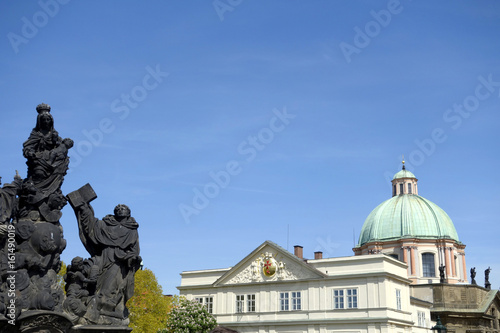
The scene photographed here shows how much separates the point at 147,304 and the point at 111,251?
3369cm

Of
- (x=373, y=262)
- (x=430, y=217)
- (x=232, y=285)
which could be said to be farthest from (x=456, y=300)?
(x=232, y=285)

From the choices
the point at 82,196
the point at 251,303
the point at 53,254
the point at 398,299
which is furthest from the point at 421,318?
the point at 53,254

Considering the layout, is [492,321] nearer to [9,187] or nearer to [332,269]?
[332,269]

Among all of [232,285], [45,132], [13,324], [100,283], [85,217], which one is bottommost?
[13,324]

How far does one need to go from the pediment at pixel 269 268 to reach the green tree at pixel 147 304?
29.2 ft

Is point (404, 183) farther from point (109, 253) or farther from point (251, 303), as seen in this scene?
point (109, 253)

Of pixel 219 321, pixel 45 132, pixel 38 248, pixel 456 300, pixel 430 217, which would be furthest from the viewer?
pixel 430 217

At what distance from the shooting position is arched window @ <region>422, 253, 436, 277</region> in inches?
2616

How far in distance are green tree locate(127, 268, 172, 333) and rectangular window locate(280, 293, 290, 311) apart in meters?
10.1

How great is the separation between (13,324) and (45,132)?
11.8 ft

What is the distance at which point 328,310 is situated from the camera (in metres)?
47.6

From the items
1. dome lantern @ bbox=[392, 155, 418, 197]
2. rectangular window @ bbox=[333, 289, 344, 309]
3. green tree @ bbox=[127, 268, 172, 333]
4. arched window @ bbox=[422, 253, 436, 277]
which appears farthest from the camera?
dome lantern @ bbox=[392, 155, 418, 197]

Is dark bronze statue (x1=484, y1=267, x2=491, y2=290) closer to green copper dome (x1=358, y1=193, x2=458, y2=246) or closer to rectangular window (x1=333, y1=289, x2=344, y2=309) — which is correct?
green copper dome (x1=358, y1=193, x2=458, y2=246)

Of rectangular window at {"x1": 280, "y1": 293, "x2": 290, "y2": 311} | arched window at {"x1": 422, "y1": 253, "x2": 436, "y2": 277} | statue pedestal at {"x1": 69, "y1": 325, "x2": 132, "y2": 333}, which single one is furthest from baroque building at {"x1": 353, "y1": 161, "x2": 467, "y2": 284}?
statue pedestal at {"x1": 69, "y1": 325, "x2": 132, "y2": 333}
